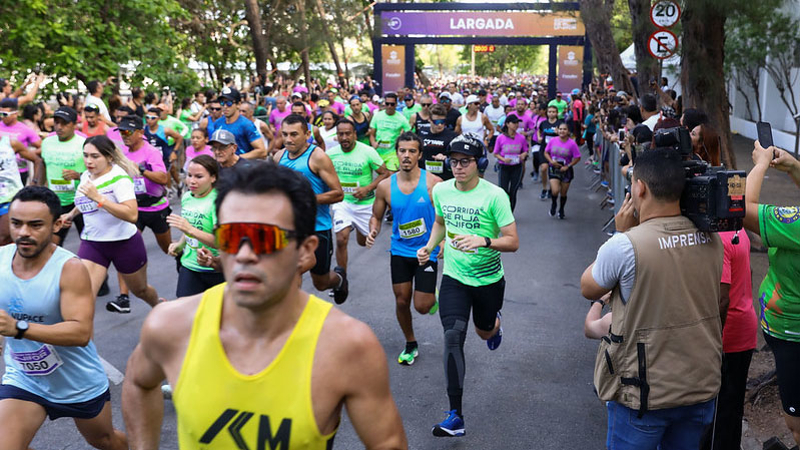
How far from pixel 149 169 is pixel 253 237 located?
6950 millimetres

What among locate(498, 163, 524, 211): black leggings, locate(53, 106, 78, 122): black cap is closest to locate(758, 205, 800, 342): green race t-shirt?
locate(53, 106, 78, 122): black cap

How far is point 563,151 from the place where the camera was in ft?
44.2

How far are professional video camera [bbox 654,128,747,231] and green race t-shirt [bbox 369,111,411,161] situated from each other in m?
9.75

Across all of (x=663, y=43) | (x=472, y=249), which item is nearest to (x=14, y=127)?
(x=472, y=249)

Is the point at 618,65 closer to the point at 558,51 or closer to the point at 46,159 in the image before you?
the point at 46,159

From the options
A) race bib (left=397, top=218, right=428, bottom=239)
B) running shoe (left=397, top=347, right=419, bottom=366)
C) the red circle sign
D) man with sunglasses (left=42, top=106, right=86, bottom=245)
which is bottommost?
running shoe (left=397, top=347, right=419, bottom=366)

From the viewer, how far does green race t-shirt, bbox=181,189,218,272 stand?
595 cm

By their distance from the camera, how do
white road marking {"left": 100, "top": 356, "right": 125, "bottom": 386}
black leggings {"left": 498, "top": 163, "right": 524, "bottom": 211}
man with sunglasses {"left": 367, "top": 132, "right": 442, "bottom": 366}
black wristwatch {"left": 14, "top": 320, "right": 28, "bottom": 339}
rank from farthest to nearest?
black leggings {"left": 498, "top": 163, "right": 524, "bottom": 211}
man with sunglasses {"left": 367, "top": 132, "right": 442, "bottom": 366}
white road marking {"left": 100, "top": 356, "right": 125, "bottom": 386}
black wristwatch {"left": 14, "top": 320, "right": 28, "bottom": 339}

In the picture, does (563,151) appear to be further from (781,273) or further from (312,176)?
(781,273)

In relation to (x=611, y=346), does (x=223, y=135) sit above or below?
above

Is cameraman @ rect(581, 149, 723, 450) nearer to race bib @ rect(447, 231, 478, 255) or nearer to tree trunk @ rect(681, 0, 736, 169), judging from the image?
race bib @ rect(447, 231, 478, 255)

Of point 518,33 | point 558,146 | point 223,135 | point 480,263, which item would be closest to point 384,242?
point 558,146

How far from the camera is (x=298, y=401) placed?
2.21 metres

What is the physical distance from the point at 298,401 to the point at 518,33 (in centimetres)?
3508
